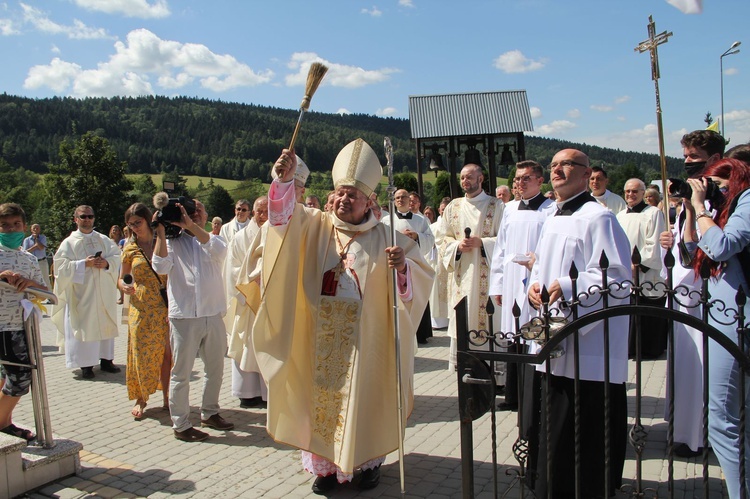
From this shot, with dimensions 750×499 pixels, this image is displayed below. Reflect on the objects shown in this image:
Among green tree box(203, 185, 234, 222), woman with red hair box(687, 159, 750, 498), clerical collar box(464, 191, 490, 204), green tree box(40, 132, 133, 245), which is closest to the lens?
woman with red hair box(687, 159, 750, 498)

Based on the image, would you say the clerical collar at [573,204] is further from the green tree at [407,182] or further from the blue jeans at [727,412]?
the green tree at [407,182]

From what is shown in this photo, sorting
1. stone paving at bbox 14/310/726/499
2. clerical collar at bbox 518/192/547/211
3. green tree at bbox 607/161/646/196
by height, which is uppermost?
green tree at bbox 607/161/646/196

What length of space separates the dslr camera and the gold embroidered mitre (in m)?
1.81

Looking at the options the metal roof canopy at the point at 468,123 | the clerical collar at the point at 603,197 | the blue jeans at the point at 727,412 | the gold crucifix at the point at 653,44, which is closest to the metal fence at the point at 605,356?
Result: the blue jeans at the point at 727,412

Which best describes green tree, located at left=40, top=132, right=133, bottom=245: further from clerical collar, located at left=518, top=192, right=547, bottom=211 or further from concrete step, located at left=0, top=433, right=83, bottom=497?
clerical collar, located at left=518, top=192, right=547, bottom=211

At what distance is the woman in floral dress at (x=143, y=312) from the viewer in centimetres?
580

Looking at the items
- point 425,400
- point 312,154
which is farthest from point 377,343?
point 312,154

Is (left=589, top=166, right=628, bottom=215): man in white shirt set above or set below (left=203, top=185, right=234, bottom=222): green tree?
below

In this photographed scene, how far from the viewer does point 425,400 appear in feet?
20.7

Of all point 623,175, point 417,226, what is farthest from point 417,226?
point 623,175

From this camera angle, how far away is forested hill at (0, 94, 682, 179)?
80.0 metres

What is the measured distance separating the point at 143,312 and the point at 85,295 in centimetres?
269

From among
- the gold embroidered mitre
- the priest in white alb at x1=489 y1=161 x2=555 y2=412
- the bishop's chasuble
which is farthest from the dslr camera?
the priest in white alb at x1=489 y1=161 x2=555 y2=412

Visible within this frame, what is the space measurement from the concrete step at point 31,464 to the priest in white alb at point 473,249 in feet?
13.3
